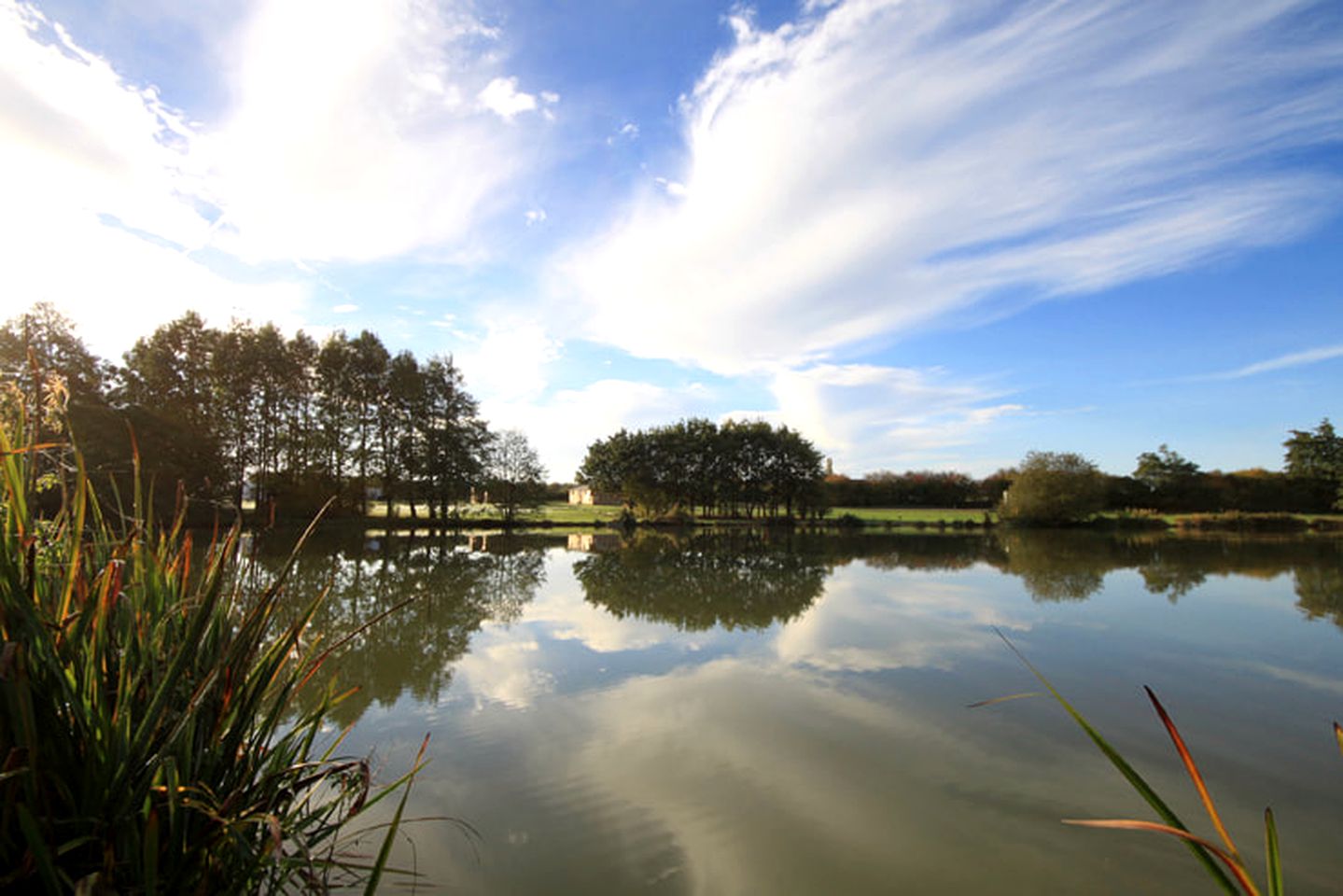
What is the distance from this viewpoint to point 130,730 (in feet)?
5.13

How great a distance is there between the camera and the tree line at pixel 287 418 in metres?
21.3

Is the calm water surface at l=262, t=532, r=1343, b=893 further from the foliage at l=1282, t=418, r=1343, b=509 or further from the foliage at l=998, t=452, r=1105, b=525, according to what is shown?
the foliage at l=1282, t=418, r=1343, b=509

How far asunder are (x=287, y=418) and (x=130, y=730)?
1231 inches

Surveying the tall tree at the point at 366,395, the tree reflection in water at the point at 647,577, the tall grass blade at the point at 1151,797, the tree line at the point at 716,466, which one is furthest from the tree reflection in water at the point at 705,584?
the tree line at the point at 716,466

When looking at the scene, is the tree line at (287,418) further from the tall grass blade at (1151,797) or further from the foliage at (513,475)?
the tall grass blade at (1151,797)

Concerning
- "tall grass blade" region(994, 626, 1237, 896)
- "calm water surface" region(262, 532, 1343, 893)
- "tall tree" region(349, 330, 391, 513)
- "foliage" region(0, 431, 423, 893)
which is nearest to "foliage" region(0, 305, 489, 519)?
"tall tree" region(349, 330, 391, 513)

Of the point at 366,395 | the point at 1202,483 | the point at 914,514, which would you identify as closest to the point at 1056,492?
the point at 914,514

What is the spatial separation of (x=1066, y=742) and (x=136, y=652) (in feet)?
16.0

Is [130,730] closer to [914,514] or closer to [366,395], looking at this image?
[366,395]

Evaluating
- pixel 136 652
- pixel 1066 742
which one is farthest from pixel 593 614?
pixel 136 652

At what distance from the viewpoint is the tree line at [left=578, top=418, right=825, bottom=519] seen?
4219cm

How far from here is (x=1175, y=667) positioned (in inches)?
238

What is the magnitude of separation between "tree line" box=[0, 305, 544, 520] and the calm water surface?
17.7m

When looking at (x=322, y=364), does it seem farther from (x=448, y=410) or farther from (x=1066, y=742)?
(x=1066, y=742)
